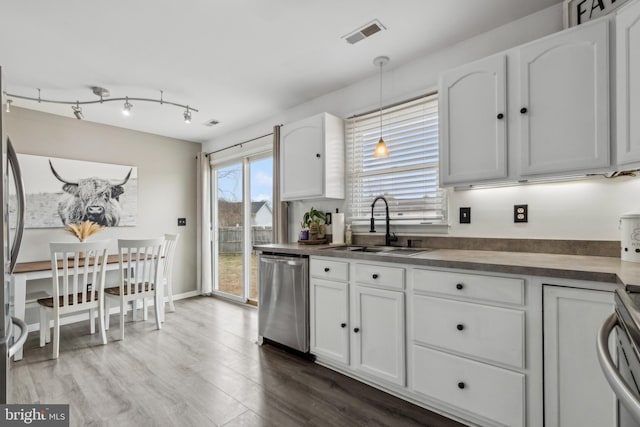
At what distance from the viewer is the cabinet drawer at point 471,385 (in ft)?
5.11

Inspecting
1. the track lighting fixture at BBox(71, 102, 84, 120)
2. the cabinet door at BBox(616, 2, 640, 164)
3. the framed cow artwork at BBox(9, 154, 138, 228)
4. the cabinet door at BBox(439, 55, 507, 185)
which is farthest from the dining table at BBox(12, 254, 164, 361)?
the cabinet door at BBox(616, 2, 640, 164)

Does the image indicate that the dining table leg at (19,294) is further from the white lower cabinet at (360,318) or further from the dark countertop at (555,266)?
the dark countertop at (555,266)

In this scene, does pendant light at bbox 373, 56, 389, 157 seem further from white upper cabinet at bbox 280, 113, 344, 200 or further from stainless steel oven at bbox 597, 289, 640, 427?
stainless steel oven at bbox 597, 289, 640, 427

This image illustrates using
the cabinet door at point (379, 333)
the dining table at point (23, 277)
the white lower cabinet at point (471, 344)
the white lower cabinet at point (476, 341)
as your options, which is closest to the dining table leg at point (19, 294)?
the dining table at point (23, 277)

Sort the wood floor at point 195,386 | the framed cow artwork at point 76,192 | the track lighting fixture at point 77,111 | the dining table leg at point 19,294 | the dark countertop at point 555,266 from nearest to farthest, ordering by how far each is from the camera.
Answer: the dark countertop at point 555,266 < the wood floor at point 195,386 < the dining table leg at point 19,294 < the track lighting fixture at point 77,111 < the framed cow artwork at point 76,192

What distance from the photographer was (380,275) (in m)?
2.09

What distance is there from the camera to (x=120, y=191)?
425cm

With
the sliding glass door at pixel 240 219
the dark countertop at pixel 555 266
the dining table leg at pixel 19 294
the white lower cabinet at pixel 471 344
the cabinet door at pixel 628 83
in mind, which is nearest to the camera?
the dark countertop at pixel 555 266

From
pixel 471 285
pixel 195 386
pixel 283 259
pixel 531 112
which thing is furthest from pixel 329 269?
pixel 531 112

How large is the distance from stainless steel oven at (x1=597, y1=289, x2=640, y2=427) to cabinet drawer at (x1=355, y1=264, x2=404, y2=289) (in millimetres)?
1055

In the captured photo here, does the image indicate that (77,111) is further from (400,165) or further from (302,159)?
(400,165)

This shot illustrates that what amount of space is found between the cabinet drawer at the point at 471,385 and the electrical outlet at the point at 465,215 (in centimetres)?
102

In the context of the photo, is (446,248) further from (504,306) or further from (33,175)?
(33,175)

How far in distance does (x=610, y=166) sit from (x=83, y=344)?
4318 millimetres
